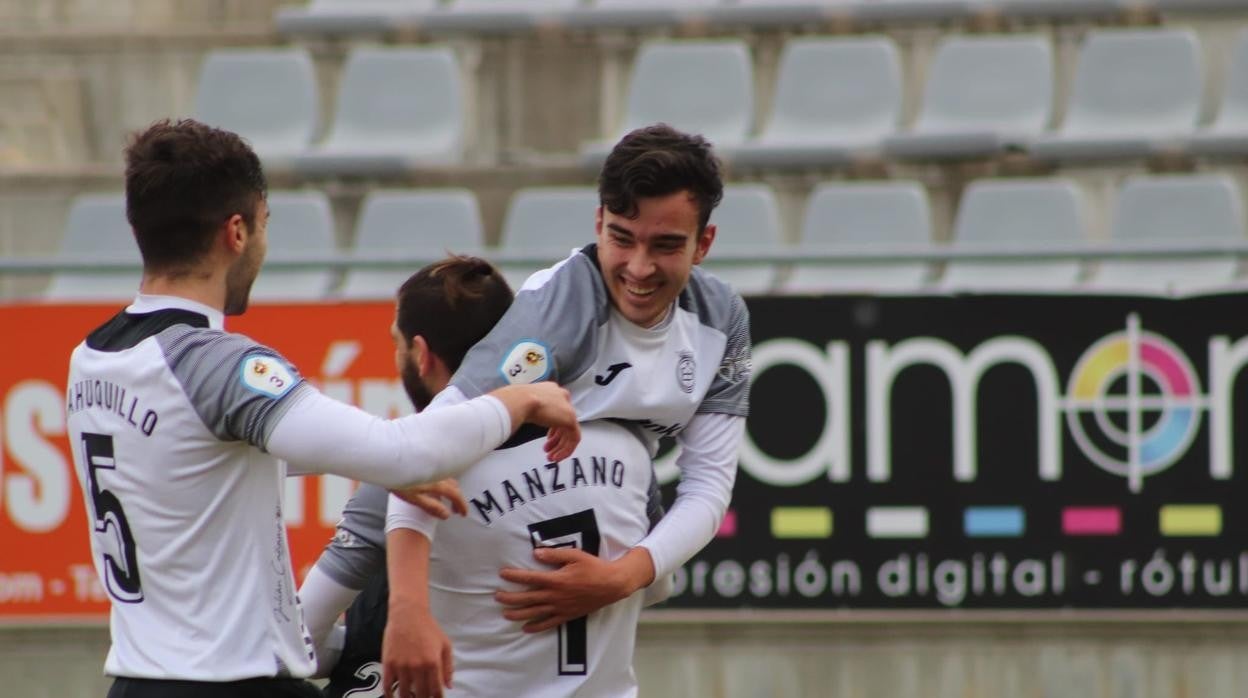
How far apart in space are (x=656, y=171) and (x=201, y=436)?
2.72ft

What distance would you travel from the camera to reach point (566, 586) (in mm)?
2877

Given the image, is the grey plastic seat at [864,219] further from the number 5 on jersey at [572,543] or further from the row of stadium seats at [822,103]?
the number 5 on jersey at [572,543]

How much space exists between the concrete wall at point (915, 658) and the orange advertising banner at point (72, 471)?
5.5 inches

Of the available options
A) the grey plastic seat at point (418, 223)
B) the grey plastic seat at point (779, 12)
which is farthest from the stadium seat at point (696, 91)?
the grey plastic seat at point (418, 223)

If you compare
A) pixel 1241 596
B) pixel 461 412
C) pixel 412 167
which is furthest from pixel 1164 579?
pixel 412 167

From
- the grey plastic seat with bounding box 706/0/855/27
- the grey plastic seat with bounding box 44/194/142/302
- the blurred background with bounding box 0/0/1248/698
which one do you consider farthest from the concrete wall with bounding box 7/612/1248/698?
the grey plastic seat with bounding box 706/0/855/27

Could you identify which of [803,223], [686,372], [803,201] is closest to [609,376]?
[686,372]

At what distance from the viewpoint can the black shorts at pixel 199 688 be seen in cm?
267

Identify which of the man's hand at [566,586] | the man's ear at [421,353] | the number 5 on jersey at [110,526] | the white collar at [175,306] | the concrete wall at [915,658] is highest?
the white collar at [175,306]

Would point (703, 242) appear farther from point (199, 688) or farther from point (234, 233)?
point (199, 688)

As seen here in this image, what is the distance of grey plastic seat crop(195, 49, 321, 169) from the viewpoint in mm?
9461

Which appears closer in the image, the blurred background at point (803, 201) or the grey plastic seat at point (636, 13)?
the blurred background at point (803, 201)

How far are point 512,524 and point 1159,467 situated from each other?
347 centimetres

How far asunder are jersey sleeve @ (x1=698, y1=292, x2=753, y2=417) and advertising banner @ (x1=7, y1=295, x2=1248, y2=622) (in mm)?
2765
